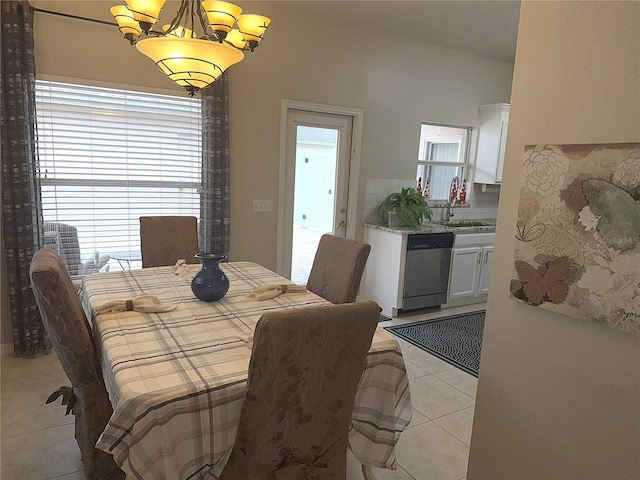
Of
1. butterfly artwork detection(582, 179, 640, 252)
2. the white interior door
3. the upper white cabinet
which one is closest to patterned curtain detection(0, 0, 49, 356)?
the white interior door

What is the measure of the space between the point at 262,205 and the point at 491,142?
2.87 meters

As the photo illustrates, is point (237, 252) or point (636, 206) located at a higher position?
point (636, 206)

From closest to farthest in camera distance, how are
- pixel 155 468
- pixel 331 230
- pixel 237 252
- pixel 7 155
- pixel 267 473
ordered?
pixel 155 468, pixel 267 473, pixel 7 155, pixel 237 252, pixel 331 230

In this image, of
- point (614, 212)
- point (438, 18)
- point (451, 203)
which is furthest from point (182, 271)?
point (451, 203)

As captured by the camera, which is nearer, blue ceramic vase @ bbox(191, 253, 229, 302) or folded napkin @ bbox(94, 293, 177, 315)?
folded napkin @ bbox(94, 293, 177, 315)

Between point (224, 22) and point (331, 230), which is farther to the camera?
point (331, 230)

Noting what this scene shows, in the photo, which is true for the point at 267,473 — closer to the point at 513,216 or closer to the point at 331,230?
the point at 513,216

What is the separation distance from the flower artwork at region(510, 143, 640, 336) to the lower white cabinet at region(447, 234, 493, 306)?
304cm

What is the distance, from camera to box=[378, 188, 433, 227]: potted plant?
14.9ft

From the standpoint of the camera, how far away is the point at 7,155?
298 cm

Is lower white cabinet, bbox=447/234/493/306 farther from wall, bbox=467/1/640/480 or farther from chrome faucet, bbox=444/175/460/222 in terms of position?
wall, bbox=467/1/640/480

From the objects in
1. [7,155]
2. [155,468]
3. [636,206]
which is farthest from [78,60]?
[636,206]

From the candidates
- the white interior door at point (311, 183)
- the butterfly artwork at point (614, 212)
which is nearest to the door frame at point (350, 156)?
the white interior door at point (311, 183)

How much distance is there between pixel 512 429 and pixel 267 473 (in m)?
1.02
